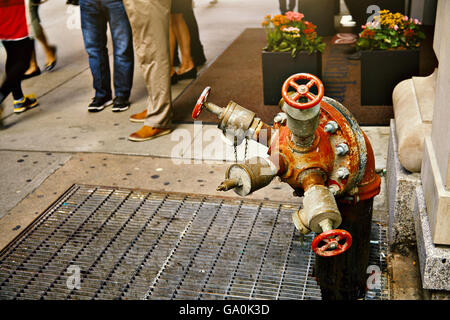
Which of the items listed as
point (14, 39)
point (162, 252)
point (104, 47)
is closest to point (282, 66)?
point (104, 47)

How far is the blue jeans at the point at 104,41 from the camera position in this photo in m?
4.96

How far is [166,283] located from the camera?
2.81 m

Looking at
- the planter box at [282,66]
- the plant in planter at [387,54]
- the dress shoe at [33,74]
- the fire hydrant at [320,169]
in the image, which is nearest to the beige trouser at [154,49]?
the planter box at [282,66]

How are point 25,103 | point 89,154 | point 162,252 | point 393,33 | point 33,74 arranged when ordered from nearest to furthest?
point 162,252 → point 89,154 → point 393,33 → point 25,103 → point 33,74

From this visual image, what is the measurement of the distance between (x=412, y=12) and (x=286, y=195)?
5456 mm

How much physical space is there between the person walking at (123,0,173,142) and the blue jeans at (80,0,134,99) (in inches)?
23.9

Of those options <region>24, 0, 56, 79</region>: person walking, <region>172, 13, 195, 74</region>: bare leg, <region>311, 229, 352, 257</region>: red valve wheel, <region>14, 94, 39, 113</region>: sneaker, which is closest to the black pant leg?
<region>14, 94, 39, 113</region>: sneaker

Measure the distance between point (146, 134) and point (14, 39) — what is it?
1.71 meters

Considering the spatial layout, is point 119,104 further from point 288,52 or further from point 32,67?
point 32,67

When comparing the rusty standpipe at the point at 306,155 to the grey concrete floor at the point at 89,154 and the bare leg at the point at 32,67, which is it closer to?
the grey concrete floor at the point at 89,154

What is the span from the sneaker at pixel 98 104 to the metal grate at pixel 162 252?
1866 mm

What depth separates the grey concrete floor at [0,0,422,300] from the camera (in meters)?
3.76

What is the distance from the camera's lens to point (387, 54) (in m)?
4.81

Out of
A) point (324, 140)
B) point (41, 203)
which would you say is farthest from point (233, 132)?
point (41, 203)
